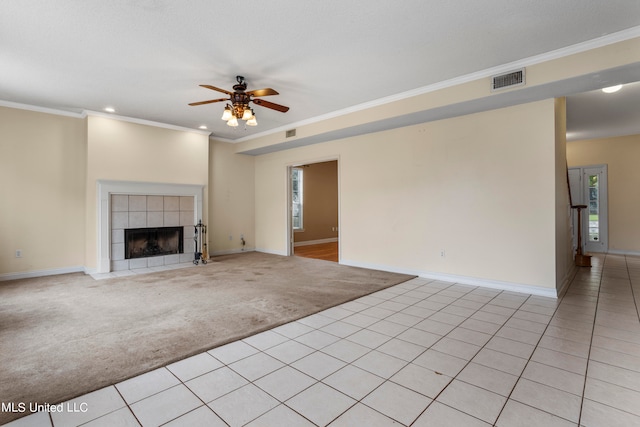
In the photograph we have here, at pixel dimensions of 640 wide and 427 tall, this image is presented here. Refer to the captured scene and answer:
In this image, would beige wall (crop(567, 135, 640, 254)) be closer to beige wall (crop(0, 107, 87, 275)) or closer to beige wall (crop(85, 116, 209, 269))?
beige wall (crop(85, 116, 209, 269))

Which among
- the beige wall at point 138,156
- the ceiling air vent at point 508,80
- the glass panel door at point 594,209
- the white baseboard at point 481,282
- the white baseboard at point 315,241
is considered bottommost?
the white baseboard at point 481,282

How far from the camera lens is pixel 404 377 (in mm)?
2086

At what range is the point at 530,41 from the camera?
10.1 ft

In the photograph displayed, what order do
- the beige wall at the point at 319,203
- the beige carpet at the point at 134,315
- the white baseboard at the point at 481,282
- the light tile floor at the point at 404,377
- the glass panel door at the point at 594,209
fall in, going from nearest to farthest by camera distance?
the light tile floor at the point at 404,377 < the beige carpet at the point at 134,315 < the white baseboard at the point at 481,282 < the glass panel door at the point at 594,209 < the beige wall at the point at 319,203

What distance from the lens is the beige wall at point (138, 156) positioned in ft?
17.6

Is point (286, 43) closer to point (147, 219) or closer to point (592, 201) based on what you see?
point (147, 219)

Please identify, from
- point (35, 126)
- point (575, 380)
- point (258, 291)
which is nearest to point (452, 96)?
point (575, 380)

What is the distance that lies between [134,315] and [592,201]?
9709 millimetres

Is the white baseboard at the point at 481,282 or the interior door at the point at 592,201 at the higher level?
the interior door at the point at 592,201

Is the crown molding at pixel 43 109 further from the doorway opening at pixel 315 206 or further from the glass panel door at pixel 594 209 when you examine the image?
the glass panel door at pixel 594 209

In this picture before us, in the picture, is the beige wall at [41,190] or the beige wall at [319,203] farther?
the beige wall at [319,203]

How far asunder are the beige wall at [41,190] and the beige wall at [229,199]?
247cm

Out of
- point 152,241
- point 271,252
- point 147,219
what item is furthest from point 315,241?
point 147,219

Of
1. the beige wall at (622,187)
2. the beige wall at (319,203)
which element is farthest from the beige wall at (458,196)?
the beige wall at (622,187)
